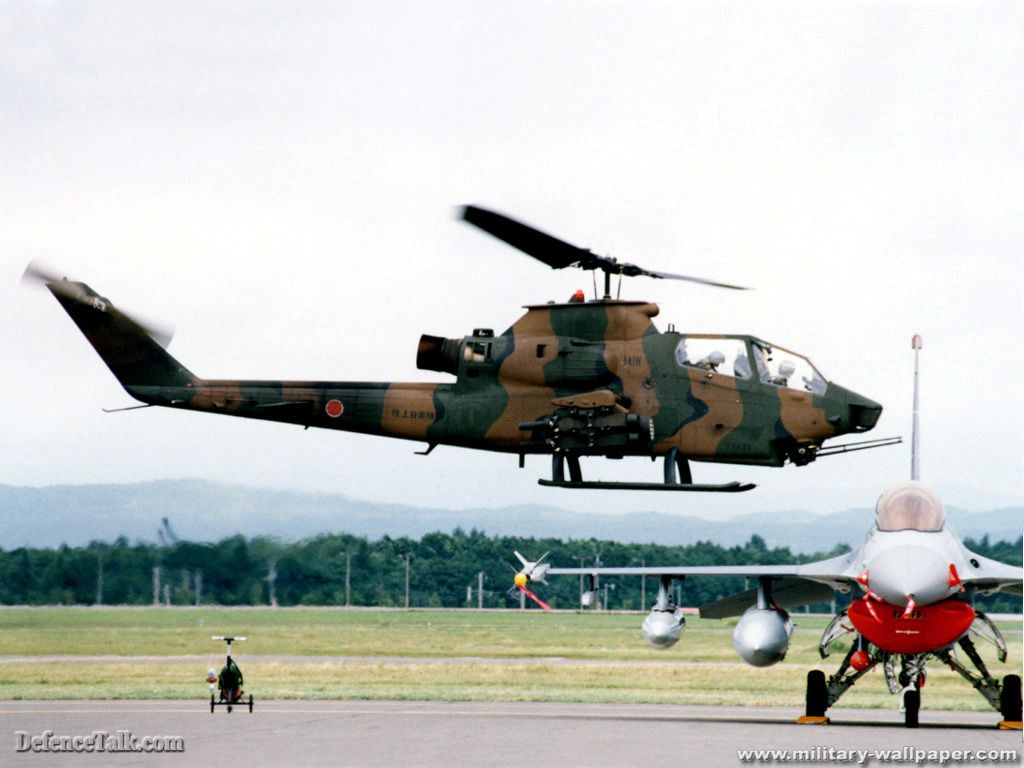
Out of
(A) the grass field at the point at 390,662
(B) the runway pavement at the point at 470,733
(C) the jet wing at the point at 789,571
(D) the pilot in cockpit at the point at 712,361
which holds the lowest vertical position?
(A) the grass field at the point at 390,662

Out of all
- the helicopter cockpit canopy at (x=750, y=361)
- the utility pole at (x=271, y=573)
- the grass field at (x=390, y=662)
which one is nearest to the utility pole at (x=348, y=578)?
the grass field at (x=390, y=662)

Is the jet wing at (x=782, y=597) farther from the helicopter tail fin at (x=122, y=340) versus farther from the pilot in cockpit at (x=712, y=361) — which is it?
the helicopter tail fin at (x=122, y=340)

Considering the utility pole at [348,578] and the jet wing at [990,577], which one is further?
the utility pole at [348,578]

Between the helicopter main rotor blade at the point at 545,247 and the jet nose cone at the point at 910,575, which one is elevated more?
the helicopter main rotor blade at the point at 545,247

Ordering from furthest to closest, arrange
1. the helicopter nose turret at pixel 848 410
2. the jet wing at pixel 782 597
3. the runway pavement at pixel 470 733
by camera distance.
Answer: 1. the jet wing at pixel 782 597
2. the helicopter nose turret at pixel 848 410
3. the runway pavement at pixel 470 733

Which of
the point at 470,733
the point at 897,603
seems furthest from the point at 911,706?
the point at 470,733

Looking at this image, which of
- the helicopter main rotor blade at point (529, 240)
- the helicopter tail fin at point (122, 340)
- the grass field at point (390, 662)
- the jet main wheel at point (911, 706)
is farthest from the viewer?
the grass field at point (390, 662)

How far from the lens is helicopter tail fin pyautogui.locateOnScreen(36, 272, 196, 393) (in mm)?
24531

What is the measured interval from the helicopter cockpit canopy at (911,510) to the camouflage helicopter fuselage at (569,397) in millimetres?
2917

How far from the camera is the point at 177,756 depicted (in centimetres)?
1553

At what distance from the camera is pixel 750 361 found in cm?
2277

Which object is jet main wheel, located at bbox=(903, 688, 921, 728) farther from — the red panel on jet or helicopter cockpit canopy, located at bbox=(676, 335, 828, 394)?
helicopter cockpit canopy, located at bbox=(676, 335, 828, 394)

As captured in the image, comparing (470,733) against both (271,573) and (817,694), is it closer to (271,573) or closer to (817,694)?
(817,694)

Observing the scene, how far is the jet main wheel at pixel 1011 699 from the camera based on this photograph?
21.2 metres
